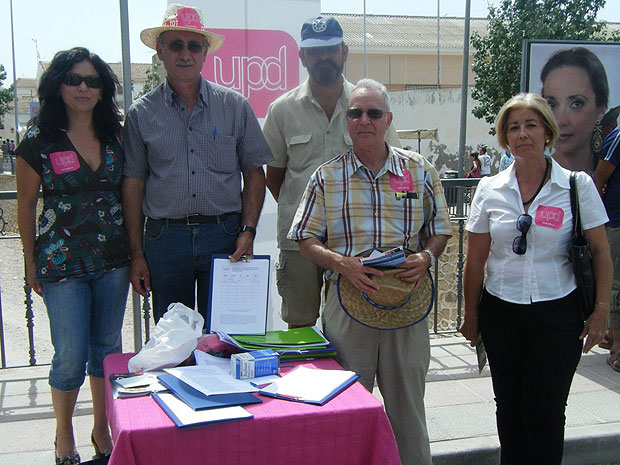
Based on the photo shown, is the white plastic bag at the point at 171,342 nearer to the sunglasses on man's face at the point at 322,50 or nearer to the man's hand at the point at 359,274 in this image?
the man's hand at the point at 359,274

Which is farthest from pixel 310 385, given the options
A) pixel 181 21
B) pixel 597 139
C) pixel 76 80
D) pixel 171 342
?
pixel 597 139

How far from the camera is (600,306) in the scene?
8.26 ft

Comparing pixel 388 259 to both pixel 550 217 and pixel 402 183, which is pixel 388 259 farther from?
pixel 550 217

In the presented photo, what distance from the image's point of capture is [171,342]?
7.50ft

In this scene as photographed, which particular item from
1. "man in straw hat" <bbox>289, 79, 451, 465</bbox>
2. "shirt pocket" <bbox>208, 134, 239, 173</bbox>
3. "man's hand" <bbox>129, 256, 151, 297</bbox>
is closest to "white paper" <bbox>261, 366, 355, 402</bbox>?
"man in straw hat" <bbox>289, 79, 451, 465</bbox>

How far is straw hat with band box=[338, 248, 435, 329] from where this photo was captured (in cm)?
237

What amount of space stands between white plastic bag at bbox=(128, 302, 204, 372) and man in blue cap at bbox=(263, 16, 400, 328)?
0.87 m

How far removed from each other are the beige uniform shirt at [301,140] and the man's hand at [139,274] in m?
0.76

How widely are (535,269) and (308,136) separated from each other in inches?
53.8

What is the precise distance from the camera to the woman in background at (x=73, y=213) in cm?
267

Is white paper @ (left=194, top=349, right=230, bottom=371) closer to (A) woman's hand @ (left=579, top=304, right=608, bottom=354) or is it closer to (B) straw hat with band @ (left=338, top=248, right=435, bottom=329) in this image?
(B) straw hat with band @ (left=338, top=248, right=435, bottom=329)

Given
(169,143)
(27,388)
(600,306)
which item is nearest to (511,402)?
(600,306)

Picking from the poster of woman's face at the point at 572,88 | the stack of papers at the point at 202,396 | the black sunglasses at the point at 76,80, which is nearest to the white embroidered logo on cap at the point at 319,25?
the black sunglasses at the point at 76,80

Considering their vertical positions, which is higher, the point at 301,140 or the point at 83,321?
the point at 301,140
